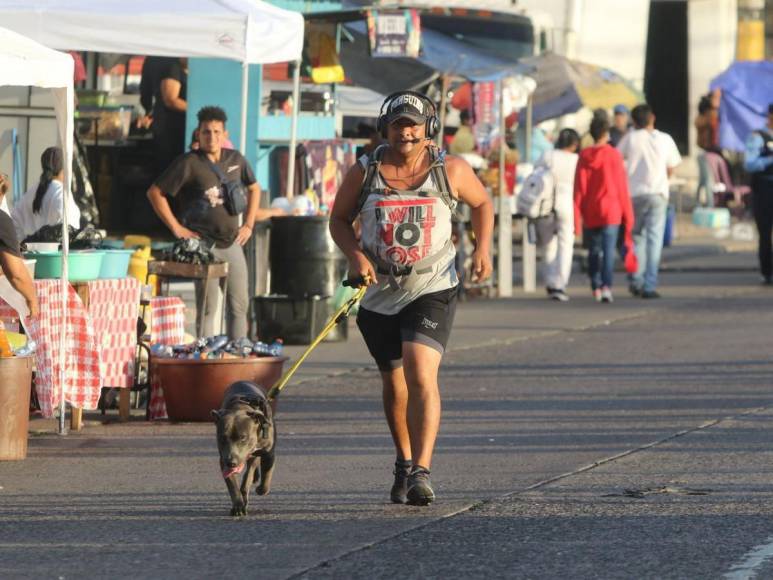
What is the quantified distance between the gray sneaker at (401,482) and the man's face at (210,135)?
17.3ft

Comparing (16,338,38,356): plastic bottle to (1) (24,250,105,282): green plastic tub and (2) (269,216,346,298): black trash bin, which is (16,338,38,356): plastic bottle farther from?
(2) (269,216,346,298): black trash bin

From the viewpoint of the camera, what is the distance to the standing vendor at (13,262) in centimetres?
1024

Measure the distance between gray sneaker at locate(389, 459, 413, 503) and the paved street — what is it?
0.09 m

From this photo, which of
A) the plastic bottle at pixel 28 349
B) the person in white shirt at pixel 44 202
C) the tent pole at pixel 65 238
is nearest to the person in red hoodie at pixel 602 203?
the person in white shirt at pixel 44 202

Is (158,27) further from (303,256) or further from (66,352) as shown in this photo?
(303,256)

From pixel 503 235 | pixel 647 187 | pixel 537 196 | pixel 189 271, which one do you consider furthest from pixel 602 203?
pixel 189 271

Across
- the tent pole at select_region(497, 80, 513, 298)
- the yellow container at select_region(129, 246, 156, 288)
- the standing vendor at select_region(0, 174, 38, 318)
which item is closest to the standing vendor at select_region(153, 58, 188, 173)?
the tent pole at select_region(497, 80, 513, 298)

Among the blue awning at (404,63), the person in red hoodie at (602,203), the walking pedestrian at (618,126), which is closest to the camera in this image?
the person in red hoodie at (602,203)

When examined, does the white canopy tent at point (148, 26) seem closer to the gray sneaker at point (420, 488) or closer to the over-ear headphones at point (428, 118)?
the over-ear headphones at point (428, 118)

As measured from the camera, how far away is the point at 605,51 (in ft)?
117

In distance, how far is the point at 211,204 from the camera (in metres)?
13.5

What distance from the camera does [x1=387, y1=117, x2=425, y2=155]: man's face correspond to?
28.1 ft

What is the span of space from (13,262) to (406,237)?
2716 mm

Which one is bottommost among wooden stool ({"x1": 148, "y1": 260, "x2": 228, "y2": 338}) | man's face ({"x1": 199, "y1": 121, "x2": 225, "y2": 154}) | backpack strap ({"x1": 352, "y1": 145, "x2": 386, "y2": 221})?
wooden stool ({"x1": 148, "y1": 260, "x2": 228, "y2": 338})
